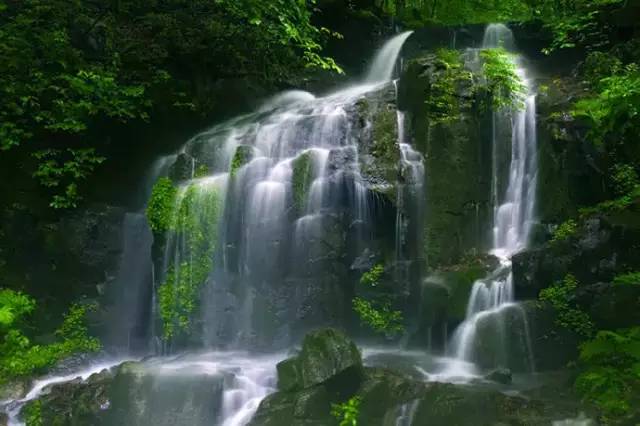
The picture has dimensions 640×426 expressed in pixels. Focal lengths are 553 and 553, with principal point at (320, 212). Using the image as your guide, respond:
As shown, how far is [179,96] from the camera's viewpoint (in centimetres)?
1352

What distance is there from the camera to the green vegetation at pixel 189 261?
33.4 ft

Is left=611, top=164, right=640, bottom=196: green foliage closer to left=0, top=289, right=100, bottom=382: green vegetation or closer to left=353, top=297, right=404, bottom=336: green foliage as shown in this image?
left=353, top=297, right=404, bottom=336: green foliage

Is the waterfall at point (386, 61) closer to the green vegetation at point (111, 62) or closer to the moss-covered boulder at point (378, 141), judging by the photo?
the green vegetation at point (111, 62)

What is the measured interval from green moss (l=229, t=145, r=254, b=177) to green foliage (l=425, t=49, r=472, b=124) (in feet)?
11.8

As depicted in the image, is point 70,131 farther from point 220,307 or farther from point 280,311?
point 280,311

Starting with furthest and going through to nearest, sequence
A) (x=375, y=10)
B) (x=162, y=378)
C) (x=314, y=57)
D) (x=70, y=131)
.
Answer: (x=375, y=10), (x=70, y=131), (x=314, y=57), (x=162, y=378)

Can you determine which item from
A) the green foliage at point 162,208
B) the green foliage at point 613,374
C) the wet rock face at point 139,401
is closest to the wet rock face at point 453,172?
the green foliage at point 613,374

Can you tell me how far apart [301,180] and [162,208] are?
284cm

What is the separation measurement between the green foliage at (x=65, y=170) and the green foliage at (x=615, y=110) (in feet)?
30.6

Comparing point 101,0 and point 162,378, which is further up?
point 101,0

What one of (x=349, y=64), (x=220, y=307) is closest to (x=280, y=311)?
(x=220, y=307)

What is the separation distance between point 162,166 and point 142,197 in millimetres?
838

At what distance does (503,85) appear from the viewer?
10.4 metres

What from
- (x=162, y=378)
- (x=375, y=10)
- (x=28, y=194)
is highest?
(x=375, y=10)
